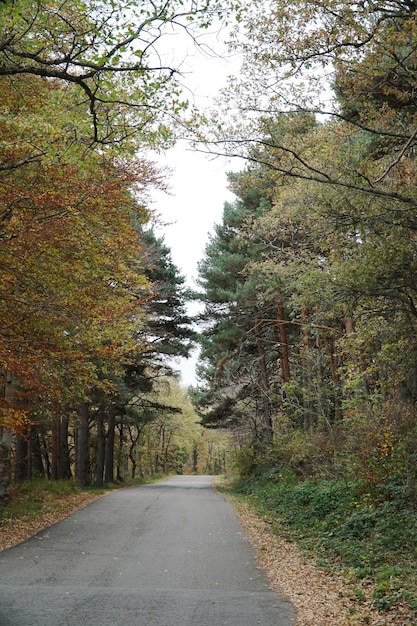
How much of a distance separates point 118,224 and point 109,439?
60.6ft

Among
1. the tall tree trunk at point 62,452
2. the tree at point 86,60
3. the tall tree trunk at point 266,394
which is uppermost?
the tree at point 86,60

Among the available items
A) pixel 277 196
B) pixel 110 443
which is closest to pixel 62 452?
pixel 110 443

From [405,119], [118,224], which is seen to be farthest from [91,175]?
[405,119]

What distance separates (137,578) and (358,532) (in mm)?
4264

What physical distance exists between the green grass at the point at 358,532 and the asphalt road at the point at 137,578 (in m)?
1.28

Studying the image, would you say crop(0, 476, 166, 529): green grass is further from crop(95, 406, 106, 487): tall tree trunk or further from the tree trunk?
the tree trunk

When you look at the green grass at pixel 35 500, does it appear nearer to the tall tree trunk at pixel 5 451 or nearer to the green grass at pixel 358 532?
the tall tree trunk at pixel 5 451

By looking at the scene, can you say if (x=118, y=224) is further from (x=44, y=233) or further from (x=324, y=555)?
(x=324, y=555)

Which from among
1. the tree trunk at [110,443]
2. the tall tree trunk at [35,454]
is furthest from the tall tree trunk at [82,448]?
the tall tree trunk at [35,454]

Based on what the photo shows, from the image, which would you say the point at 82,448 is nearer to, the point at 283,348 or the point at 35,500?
the point at 35,500

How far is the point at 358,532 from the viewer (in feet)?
31.9

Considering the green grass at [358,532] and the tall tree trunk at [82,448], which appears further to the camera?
the tall tree trunk at [82,448]

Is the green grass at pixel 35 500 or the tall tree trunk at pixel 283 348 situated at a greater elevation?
the tall tree trunk at pixel 283 348

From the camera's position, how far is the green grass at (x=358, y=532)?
7.09 meters
